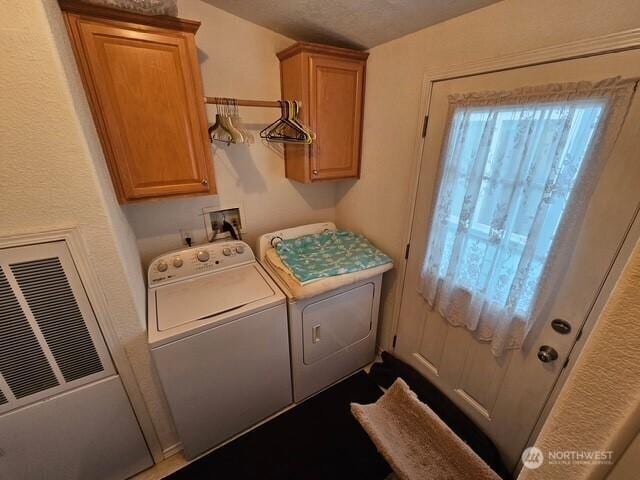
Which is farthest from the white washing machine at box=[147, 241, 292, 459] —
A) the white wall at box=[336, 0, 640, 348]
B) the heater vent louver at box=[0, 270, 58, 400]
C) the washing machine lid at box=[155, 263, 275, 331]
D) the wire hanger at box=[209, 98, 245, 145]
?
the white wall at box=[336, 0, 640, 348]

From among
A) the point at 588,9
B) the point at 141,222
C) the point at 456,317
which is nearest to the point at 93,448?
the point at 141,222

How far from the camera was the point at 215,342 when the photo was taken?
4.47 ft

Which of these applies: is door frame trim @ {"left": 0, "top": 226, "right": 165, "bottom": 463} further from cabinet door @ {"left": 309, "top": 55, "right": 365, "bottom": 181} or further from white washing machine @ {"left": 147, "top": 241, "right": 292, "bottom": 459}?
cabinet door @ {"left": 309, "top": 55, "right": 365, "bottom": 181}

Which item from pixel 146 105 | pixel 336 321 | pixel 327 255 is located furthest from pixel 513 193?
pixel 146 105

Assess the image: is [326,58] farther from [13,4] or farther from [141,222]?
[141,222]

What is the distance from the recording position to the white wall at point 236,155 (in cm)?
160

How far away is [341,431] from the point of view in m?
1.71

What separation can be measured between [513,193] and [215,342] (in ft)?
5.15

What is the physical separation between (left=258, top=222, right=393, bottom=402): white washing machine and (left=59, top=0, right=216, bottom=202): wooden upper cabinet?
0.78m

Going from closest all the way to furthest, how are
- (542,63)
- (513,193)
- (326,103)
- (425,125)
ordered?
(542,63) < (513,193) < (425,125) < (326,103)

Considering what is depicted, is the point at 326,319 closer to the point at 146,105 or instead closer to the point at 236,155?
the point at 236,155

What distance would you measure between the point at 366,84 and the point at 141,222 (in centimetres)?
176

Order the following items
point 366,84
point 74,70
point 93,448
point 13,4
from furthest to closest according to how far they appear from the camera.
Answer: point 366,84 < point 93,448 < point 74,70 < point 13,4

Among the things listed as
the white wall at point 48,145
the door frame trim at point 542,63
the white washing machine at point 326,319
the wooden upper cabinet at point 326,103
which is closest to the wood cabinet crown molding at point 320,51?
the wooden upper cabinet at point 326,103
